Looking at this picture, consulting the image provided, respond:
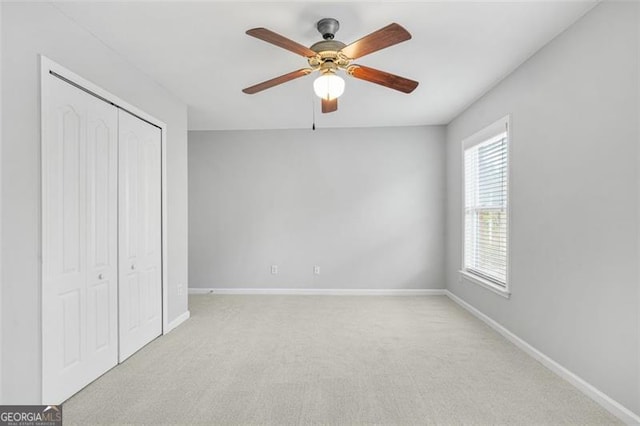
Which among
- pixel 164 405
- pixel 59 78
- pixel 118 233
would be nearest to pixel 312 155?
pixel 118 233

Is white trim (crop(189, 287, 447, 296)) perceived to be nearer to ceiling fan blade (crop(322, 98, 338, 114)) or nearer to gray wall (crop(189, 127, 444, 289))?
gray wall (crop(189, 127, 444, 289))

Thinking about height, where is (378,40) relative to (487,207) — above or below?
above

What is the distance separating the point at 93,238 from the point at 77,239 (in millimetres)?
174

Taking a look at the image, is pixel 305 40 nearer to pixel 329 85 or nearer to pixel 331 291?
pixel 329 85

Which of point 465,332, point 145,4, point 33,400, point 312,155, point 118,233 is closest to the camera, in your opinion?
point 33,400

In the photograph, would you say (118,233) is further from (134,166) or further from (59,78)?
(59,78)

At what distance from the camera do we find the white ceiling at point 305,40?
2.30m

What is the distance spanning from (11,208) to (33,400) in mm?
1144

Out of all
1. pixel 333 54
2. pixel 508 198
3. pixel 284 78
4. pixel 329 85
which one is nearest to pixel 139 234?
pixel 284 78

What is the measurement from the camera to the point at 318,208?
5559 millimetres

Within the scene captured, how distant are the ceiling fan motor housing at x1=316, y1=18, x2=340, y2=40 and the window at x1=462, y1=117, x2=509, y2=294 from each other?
2.08 metres

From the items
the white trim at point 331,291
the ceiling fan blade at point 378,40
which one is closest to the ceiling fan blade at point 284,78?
the ceiling fan blade at point 378,40

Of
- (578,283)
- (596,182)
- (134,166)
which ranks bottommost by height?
(578,283)

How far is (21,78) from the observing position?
2004 millimetres
